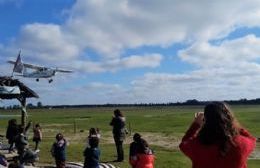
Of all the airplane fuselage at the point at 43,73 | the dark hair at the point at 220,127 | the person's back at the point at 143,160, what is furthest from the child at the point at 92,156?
the airplane fuselage at the point at 43,73

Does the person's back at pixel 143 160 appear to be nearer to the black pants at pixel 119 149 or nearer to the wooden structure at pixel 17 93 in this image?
the black pants at pixel 119 149

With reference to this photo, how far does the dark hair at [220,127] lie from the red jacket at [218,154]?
0.14 feet

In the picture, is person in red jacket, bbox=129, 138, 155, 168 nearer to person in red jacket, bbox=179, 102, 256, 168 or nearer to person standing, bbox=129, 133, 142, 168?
person standing, bbox=129, 133, 142, 168

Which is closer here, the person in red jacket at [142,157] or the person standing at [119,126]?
the person in red jacket at [142,157]

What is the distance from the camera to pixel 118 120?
1808cm

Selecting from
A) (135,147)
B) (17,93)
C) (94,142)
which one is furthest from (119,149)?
(17,93)

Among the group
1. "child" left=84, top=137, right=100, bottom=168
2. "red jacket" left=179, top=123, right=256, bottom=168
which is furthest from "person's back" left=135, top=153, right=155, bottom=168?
"red jacket" left=179, top=123, right=256, bottom=168

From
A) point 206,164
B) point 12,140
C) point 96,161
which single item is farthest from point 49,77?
point 206,164

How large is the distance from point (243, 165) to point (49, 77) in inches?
2583

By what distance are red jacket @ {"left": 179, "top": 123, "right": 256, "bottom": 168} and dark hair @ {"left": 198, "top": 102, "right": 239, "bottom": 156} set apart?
0.14 ft

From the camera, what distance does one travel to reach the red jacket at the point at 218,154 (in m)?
4.46

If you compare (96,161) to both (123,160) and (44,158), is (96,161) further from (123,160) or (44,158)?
(44,158)

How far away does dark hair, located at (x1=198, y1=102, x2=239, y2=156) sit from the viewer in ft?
14.5

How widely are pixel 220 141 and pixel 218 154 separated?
11 centimetres
